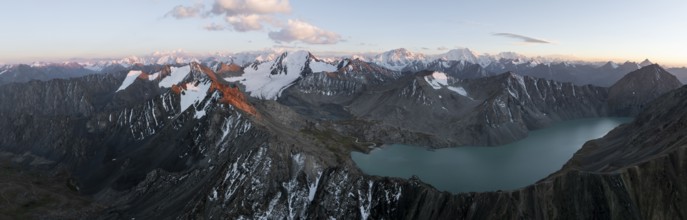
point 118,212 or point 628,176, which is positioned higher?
point 628,176

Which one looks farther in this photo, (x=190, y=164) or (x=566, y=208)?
(x=190, y=164)

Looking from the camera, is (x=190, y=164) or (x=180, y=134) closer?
(x=190, y=164)

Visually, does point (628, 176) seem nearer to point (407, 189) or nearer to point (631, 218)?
point (631, 218)

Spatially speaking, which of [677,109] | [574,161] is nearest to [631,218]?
[574,161]

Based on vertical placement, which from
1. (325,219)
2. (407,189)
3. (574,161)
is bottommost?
(574,161)

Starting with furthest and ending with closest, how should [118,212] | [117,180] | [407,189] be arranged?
[117,180] → [118,212] → [407,189]

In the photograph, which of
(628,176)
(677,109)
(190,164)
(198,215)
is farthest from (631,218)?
(190,164)

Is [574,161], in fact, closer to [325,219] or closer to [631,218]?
[631,218]

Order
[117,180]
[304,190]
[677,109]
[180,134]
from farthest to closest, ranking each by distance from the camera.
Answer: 1. [180,134]
2. [117,180]
3. [677,109]
4. [304,190]

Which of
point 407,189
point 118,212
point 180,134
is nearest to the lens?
point 407,189
